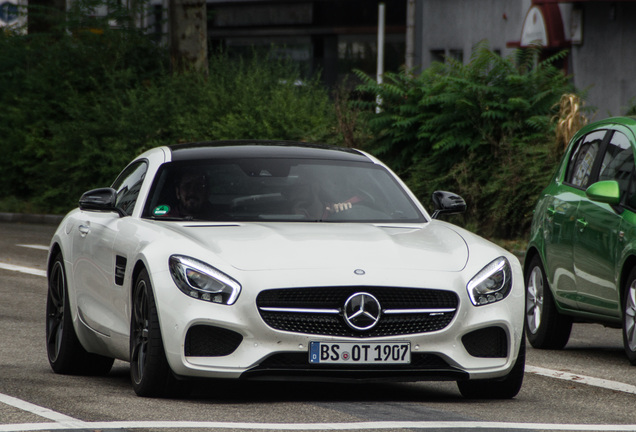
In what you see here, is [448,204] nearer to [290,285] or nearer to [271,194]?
[271,194]

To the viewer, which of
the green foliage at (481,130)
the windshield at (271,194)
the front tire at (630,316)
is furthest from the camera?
the green foliage at (481,130)

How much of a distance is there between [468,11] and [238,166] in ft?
107

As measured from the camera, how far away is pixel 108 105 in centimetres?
2798

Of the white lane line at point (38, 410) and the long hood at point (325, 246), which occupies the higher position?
the long hood at point (325, 246)

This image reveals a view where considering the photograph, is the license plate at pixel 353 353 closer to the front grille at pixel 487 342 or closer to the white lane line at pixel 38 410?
the front grille at pixel 487 342

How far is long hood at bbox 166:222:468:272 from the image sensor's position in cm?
748

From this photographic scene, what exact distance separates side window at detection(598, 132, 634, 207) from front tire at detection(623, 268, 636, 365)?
0.63 metres

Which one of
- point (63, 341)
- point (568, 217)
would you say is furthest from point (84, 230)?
point (568, 217)

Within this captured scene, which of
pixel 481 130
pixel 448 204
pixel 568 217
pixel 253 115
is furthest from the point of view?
pixel 253 115

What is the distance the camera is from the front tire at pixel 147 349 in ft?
24.5

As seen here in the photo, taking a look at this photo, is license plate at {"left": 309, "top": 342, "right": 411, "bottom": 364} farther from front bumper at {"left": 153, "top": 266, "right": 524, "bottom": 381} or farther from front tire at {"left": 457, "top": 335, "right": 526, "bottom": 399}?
front tire at {"left": 457, "top": 335, "right": 526, "bottom": 399}

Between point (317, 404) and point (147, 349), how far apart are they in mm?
915

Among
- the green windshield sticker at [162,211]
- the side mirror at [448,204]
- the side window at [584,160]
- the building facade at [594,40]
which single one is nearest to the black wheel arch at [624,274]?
the side window at [584,160]

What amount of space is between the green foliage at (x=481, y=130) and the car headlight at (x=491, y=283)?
12271 millimetres
